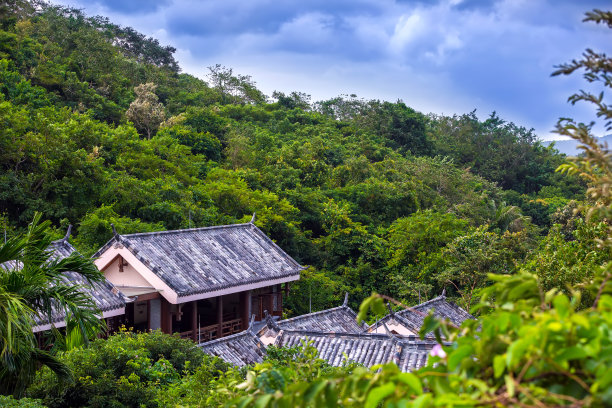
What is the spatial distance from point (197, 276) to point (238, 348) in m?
3.12

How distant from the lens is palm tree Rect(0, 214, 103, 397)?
6.21 meters

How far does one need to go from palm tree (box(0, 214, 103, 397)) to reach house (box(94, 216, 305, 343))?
7097 mm

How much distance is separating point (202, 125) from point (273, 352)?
79.7 feet

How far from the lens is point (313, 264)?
916 inches

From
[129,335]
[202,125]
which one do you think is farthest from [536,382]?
[202,125]

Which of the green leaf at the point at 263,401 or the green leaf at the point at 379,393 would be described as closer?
the green leaf at the point at 379,393

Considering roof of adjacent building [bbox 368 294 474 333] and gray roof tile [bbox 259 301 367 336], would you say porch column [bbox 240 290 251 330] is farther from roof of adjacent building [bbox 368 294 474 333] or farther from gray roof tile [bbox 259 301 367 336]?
roof of adjacent building [bbox 368 294 474 333]

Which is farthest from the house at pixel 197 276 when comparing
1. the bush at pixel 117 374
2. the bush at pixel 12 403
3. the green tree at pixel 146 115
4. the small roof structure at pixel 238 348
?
the green tree at pixel 146 115

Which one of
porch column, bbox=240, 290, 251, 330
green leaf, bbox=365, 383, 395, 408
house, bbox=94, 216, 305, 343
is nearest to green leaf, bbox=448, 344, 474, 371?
green leaf, bbox=365, 383, 395, 408

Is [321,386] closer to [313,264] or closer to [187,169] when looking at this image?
[313,264]

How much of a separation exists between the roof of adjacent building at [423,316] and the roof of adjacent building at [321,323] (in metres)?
0.80

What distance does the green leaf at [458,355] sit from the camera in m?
2.60

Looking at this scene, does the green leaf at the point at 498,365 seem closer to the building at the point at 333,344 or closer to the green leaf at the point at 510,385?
the green leaf at the point at 510,385

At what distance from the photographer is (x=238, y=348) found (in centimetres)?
1238
